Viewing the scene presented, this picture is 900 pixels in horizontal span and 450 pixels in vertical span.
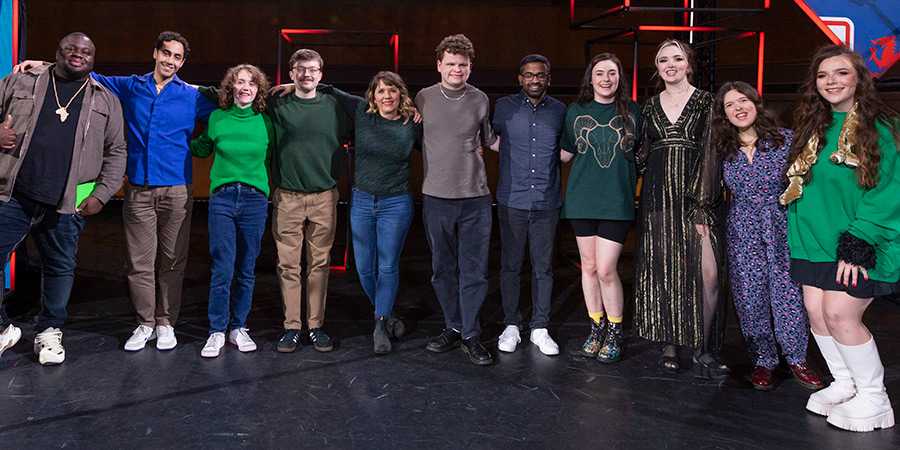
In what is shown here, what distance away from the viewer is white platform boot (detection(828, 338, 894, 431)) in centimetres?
247

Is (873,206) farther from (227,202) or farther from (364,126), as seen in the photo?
(227,202)

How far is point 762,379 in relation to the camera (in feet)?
9.50

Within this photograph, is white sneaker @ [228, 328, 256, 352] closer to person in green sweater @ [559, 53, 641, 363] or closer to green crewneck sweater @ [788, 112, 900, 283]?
person in green sweater @ [559, 53, 641, 363]

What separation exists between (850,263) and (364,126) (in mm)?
2048

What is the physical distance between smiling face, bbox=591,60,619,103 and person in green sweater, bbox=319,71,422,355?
0.83 m

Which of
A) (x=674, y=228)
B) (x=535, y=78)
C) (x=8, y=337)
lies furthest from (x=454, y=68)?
(x=8, y=337)

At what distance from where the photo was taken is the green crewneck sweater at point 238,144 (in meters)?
3.16

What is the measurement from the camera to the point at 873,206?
2.33 meters

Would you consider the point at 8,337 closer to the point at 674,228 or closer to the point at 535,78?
the point at 535,78

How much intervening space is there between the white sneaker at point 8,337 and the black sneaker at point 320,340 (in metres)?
1.34

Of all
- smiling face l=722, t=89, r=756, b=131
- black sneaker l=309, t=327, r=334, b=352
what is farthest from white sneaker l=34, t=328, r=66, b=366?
smiling face l=722, t=89, r=756, b=131

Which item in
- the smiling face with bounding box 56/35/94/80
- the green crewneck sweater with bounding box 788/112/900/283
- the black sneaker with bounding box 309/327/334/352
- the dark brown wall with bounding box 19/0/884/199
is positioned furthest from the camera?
the dark brown wall with bounding box 19/0/884/199

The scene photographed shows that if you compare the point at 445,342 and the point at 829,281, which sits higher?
the point at 829,281

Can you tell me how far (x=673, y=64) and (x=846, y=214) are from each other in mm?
922
